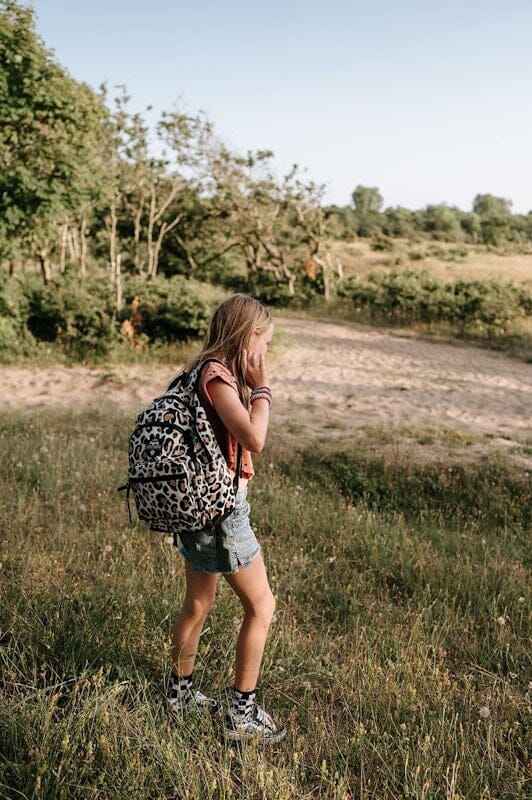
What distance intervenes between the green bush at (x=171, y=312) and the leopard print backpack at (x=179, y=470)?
10.9 metres

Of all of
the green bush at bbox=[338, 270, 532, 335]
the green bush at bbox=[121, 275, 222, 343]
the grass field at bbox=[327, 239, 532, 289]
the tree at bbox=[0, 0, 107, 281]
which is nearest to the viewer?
the tree at bbox=[0, 0, 107, 281]

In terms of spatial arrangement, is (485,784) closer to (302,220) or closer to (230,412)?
(230,412)

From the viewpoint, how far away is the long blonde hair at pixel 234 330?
256 cm

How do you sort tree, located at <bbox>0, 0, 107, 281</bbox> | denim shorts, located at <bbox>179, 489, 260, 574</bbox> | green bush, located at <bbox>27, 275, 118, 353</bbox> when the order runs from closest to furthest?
denim shorts, located at <bbox>179, 489, 260, 574</bbox>
tree, located at <bbox>0, 0, 107, 281</bbox>
green bush, located at <bbox>27, 275, 118, 353</bbox>

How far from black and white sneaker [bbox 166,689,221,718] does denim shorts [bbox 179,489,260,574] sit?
644mm

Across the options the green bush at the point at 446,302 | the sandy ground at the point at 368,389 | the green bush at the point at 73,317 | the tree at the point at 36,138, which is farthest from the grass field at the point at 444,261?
the tree at the point at 36,138

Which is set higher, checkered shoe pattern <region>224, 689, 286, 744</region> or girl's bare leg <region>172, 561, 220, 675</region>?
girl's bare leg <region>172, 561, 220, 675</region>

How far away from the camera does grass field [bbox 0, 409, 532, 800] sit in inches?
93.9

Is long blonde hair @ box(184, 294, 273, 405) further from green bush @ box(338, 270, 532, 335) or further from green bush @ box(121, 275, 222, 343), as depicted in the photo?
green bush @ box(338, 270, 532, 335)

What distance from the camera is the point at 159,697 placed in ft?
9.41

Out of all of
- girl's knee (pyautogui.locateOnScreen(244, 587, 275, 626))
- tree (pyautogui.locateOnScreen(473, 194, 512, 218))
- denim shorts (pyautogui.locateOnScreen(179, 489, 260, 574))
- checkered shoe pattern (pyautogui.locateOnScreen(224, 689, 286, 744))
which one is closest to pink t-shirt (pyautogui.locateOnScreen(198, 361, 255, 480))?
denim shorts (pyautogui.locateOnScreen(179, 489, 260, 574))

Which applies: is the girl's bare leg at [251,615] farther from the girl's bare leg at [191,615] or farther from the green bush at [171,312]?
the green bush at [171,312]

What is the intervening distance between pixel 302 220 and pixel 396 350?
26.0 feet

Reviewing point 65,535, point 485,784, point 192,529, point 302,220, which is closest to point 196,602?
point 192,529
